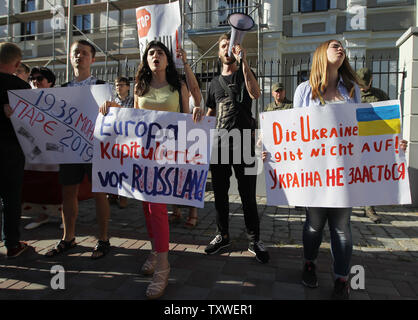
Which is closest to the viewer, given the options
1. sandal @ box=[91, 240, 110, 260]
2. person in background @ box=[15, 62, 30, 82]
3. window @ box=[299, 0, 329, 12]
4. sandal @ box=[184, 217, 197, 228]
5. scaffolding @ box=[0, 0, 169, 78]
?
sandal @ box=[91, 240, 110, 260]

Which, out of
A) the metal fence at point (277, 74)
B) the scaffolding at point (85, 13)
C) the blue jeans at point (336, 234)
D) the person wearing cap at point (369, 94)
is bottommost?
the blue jeans at point (336, 234)

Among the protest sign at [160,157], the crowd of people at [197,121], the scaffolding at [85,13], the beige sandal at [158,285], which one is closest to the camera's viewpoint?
the beige sandal at [158,285]

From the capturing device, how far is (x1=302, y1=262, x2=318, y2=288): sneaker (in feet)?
7.91

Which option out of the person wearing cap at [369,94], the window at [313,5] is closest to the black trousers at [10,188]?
the person wearing cap at [369,94]

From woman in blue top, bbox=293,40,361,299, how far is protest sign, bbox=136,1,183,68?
1.37m

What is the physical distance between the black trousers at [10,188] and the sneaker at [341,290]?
9.23 feet

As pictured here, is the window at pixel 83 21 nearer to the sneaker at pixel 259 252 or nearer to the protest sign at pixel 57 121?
the protest sign at pixel 57 121

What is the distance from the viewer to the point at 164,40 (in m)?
3.17

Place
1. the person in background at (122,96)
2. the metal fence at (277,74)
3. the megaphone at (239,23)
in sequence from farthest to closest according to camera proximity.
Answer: the metal fence at (277,74)
the person in background at (122,96)
the megaphone at (239,23)

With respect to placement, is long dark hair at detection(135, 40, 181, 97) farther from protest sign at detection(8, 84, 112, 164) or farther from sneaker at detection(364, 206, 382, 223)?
sneaker at detection(364, 206, 382, 223)

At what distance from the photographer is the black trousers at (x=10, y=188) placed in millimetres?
2818

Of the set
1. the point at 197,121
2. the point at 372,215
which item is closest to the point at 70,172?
the point at 197,121

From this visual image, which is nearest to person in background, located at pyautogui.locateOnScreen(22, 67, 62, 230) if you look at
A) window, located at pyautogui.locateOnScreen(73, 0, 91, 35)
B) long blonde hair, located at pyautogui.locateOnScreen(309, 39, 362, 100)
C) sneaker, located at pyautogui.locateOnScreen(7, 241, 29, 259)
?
sneaker, located at pyautogui.locateOnScreen(7, 241, 29, 259)

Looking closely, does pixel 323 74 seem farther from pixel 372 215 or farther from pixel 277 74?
pixel 277 74
